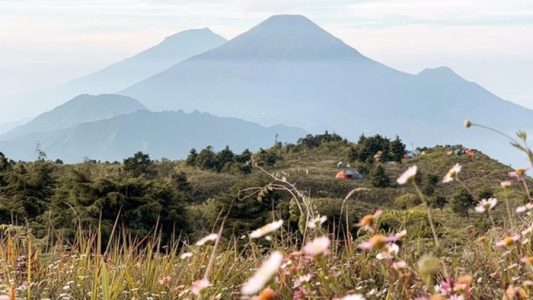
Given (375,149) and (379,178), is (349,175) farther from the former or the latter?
(375,149)

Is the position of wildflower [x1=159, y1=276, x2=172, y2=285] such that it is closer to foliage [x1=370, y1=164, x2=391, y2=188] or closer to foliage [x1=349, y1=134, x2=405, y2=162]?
foliage [x1=370, y1=164, x2=391, y2=188]

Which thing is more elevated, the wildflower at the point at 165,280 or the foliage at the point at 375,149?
the wildflower at the point at 165,280

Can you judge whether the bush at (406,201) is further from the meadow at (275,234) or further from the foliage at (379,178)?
the foliage at (379,178)

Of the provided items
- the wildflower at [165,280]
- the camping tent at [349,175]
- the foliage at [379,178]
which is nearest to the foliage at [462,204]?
the foliage at [379,178]

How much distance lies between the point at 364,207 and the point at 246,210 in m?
7.41

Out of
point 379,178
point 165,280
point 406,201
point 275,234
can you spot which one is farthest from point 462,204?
point 165,280

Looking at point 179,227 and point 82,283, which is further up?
point 82,283

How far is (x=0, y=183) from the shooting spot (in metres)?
12.0

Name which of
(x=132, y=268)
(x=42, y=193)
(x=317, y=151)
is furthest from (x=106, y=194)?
(x=317, y=151)

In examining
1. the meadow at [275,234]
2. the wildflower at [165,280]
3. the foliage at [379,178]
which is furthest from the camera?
the foliage at [379,178]

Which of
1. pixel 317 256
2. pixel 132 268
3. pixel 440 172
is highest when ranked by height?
pixel 317 256

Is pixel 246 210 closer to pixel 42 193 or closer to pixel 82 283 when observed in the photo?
pixel 42 193

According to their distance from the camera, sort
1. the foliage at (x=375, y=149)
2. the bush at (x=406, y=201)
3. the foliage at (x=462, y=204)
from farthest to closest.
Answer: the foliage at (x=375, y=149) → the bush at (x=406, y=201) → the foliage at (x=462, y=204)

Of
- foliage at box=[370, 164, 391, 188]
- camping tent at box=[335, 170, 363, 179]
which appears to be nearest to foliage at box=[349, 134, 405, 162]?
camping tent at box=[335, 170, 363, 179]
